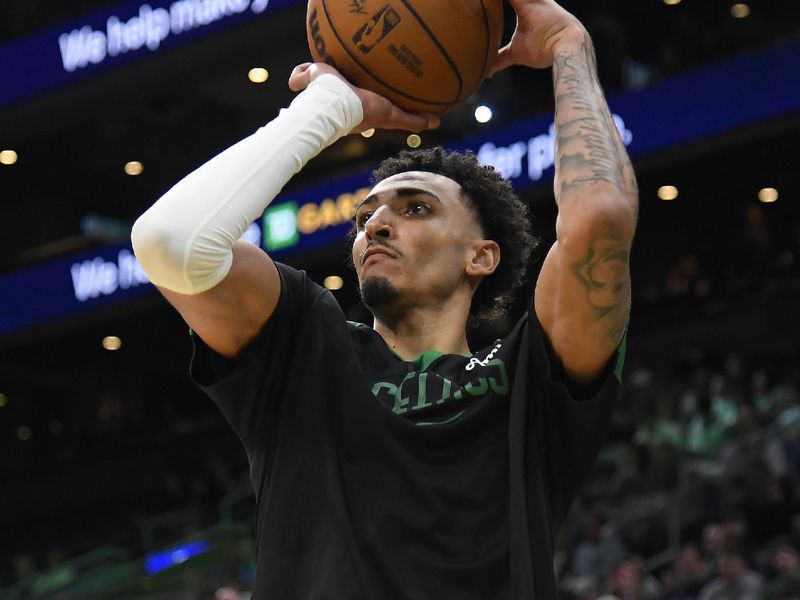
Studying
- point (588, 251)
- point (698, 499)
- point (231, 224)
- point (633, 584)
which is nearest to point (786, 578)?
point (633, 584)

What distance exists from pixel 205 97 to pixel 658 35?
4.93 metres

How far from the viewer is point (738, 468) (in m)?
9.01

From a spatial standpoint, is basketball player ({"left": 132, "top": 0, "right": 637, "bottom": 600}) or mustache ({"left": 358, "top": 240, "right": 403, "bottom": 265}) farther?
mustache ({"left": 358, "top": 240, "right": 403, "bottom": 265})

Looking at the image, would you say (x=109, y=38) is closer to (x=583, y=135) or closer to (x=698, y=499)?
(x=698, y=499)

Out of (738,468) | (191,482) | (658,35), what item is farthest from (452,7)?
(191,482)

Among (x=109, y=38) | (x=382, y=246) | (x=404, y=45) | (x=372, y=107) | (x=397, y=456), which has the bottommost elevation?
(x=397, y=456)

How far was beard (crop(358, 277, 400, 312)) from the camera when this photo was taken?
2.70 meters

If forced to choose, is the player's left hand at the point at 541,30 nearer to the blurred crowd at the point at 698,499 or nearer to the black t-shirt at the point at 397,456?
the black t-shirt at the point at 397,456

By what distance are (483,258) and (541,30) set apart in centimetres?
47

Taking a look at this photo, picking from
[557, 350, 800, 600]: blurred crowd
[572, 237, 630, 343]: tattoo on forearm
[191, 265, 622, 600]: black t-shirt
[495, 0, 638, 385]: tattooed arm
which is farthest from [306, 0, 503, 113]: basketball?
[557, 350, 800, 600]: blurred crowd

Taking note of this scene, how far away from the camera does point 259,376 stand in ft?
8.21

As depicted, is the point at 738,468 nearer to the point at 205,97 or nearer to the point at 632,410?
the point at 632,410

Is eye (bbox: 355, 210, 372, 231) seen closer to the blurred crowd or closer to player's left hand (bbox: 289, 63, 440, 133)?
player's left hand (bbox: 289, 63, 440, 133)

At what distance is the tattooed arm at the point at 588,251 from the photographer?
8.11ft
